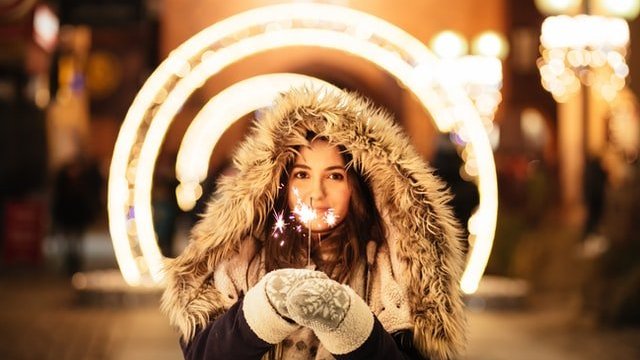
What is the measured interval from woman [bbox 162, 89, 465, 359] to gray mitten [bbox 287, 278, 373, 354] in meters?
0.28

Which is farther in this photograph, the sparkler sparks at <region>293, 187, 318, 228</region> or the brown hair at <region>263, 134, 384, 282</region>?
the brown hair at <region>263, 134, 384, 282</region>

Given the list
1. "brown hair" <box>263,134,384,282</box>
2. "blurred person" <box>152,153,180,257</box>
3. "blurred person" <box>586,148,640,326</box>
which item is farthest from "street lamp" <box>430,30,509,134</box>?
"brown hair" <box>263,134,384,282</box>

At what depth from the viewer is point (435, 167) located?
1357cm

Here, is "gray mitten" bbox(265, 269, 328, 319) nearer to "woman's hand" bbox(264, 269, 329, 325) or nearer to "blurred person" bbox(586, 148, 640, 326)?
"woman's hand" bbox(264, 269, 329, 325)

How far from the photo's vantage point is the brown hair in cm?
395

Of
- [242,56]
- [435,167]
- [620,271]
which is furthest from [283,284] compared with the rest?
[620,271]

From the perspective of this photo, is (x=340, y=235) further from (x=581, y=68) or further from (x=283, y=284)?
(x=581, y=68)

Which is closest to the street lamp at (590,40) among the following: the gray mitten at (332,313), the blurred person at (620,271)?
the blurred person at (620,271)

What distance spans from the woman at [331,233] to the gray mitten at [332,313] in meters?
0.28

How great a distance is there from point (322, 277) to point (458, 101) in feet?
17.3

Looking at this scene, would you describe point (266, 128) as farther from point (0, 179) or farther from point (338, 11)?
point (0, 179)

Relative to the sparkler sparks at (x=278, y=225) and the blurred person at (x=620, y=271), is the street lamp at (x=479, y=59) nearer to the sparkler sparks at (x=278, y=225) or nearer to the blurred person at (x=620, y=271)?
the blurred person at (x=620, y=271)

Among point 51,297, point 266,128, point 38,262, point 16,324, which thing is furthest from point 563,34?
point 266,128

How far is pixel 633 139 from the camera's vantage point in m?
22.2
